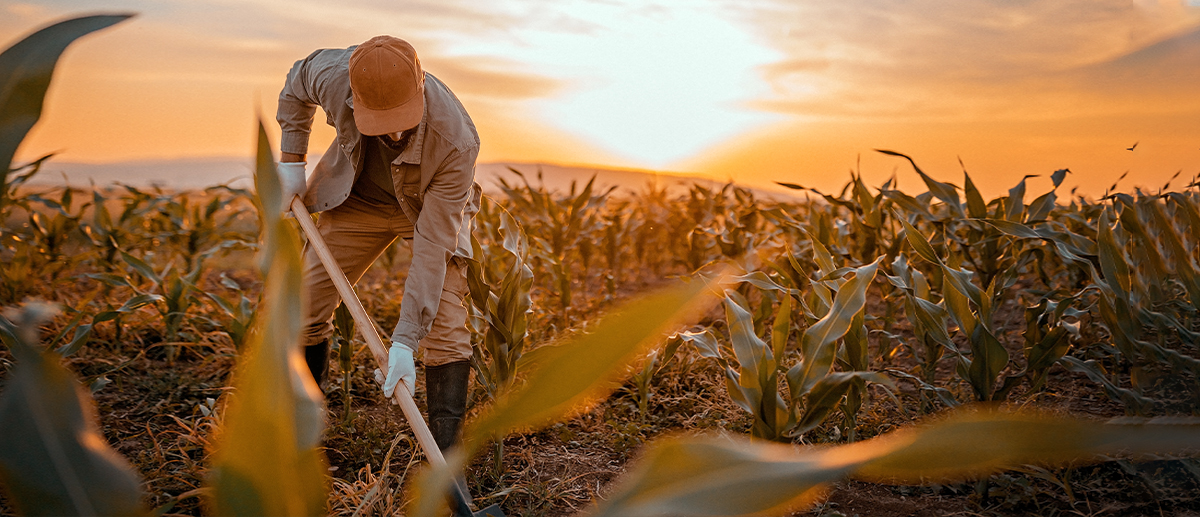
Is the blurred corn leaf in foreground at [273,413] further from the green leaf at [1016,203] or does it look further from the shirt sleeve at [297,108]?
the green leaf at [1016,203]

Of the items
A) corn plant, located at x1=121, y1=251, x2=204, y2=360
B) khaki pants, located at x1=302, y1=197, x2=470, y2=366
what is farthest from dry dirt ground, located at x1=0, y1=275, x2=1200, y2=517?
khaki pants, located at x1=302, y1=197, x2=470, y2=366

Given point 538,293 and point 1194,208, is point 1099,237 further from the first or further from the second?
point 538,293

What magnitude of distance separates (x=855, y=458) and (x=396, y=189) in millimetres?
2062

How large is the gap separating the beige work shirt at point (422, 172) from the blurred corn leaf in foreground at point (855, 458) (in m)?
1.72

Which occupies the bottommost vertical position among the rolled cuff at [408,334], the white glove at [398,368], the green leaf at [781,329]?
the white glove at [398,368]

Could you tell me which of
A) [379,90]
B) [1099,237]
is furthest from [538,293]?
[1099,237]

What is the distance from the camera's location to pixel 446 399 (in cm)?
227

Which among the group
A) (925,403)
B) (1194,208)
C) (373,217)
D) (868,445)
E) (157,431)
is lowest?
(157,431)

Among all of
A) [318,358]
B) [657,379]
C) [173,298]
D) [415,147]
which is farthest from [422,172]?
[173,298]

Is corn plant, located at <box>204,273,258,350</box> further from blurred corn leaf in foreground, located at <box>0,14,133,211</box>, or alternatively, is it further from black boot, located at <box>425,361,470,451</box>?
blurred corn leaf in foreground, located at <box>0,14,133,211</box>

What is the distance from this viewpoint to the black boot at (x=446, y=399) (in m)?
2.27

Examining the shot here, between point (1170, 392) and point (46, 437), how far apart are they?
3.02m

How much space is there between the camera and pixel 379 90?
1921 millimetres

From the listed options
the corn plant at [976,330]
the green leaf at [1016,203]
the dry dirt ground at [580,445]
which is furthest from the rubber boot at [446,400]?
the green leaf at [1016,203]
